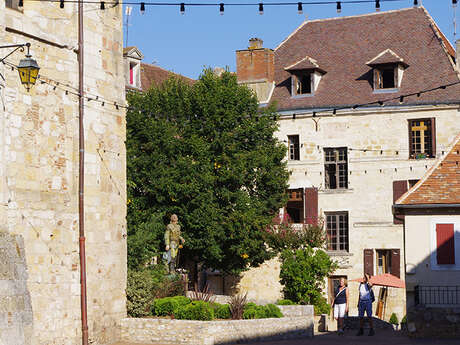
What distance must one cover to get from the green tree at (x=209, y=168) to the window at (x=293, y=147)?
2.99m

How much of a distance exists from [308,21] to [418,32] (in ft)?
19.0

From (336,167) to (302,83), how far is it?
4.07m

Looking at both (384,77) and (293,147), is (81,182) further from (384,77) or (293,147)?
(384,77)

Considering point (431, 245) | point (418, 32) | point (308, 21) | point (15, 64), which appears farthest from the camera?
point (308, 21)

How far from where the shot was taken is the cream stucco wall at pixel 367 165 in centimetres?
3553

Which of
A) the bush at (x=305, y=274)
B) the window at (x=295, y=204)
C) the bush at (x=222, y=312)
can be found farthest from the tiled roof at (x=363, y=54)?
the bush at (x=222, y=312)

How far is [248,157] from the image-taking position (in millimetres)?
33594

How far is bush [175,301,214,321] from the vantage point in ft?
70.8

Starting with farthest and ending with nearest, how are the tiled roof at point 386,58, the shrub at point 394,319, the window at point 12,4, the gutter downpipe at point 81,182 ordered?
the tiled roof at point 386,58
the shrub at point 394,319
the gutter downpipe at point 81,182
the window at point 12,4

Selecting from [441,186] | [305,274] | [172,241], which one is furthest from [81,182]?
[305,274]

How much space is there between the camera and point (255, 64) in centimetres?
3906

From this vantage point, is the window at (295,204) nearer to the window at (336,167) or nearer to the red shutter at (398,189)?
the window at (336,167)

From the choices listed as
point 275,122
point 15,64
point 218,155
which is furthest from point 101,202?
point 275,122

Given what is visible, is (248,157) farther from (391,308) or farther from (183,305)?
(183,305)
